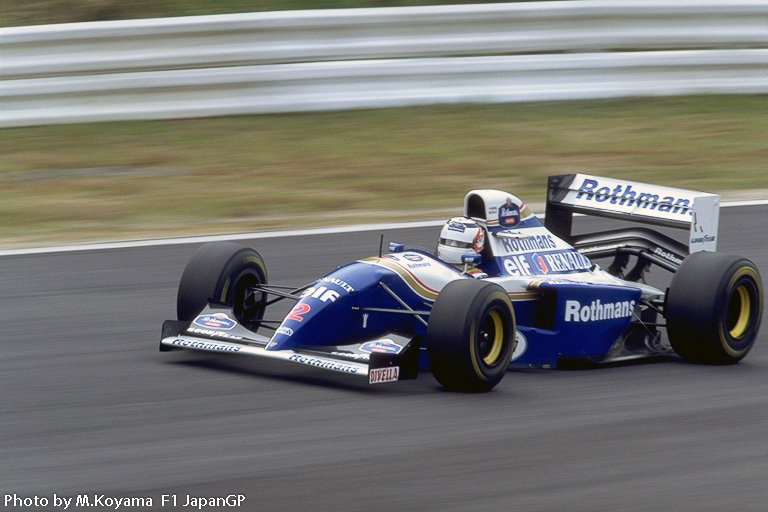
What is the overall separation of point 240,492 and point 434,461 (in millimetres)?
875

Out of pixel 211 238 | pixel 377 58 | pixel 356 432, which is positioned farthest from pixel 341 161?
pixel 356 432

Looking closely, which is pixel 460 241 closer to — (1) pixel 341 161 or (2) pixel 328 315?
(2) pixel 328 315

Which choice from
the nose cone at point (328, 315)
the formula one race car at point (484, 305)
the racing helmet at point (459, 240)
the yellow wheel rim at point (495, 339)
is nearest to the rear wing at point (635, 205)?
the formula one race car at point (484, 305)

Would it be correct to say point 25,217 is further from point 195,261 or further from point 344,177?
point 195,261

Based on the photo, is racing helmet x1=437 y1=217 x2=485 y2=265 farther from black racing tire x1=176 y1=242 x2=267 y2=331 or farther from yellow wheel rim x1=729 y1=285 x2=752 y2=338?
yellow wheel rim x1=729 y1=285 x2=752 y2=338

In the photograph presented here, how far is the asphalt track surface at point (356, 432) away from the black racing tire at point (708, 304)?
0.13 m

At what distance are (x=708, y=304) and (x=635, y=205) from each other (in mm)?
1273

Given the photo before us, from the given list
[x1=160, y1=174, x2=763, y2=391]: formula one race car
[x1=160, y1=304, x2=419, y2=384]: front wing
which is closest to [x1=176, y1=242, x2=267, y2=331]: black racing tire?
[x1=160, y1=174, x2=763, y2=391]: formula one race car

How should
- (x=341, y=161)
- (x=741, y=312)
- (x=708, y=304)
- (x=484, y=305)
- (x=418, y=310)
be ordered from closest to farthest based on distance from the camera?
(x=484, y=305), (x=418, y=310), (x=708, y=304), (x=741, y=312), (x=341, y=161)

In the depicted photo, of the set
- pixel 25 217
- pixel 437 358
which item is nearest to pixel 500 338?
pixel 437 358

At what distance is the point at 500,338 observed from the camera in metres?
5.91

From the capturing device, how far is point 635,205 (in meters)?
7.52

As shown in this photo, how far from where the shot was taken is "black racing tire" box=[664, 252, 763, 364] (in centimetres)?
644

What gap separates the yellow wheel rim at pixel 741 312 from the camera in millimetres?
6785
